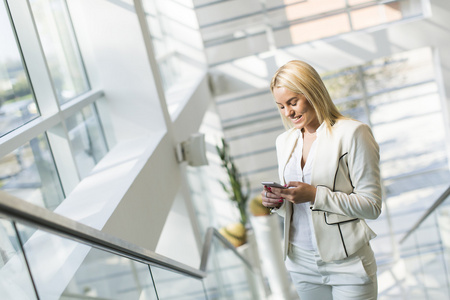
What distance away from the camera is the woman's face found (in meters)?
2.08

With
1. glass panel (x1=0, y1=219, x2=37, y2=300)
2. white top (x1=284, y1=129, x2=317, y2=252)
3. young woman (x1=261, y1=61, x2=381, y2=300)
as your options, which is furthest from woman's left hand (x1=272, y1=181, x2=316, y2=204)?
glass panel (x1=0, y1=219, x2=37, y2=300)

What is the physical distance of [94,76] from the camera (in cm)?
370

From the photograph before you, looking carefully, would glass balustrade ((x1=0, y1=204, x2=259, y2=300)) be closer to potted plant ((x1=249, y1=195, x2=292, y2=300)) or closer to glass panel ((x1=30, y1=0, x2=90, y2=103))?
glass panel ((x1=30, y1=0, x2=90, y2=103))

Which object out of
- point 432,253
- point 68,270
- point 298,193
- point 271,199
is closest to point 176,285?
point 271,199

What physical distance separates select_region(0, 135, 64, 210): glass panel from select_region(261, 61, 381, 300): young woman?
1.07 metres

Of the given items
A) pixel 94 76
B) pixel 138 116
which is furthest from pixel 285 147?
pixel 94 76

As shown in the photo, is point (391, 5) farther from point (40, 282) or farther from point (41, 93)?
point (40, 282)

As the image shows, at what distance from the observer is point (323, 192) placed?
6.66 ft

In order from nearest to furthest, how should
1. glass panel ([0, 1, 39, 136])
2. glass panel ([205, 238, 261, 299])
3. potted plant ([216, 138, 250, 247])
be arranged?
glass panel ([0, 1, 39, 136]) < glass panel ([205, 238, 261, 299]) < potted plant ([216, 138, 250, 247])

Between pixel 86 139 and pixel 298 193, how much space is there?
5.70 feet

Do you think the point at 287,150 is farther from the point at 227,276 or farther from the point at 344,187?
the point at 227,276

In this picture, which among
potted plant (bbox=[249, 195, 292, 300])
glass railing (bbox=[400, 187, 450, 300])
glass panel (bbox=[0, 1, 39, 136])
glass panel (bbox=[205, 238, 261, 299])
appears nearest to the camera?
glass panel (bbox=[0, 1, 39, 136])

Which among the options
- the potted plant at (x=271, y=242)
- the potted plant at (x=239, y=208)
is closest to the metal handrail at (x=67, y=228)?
the potted plant at (x=239, y=208)

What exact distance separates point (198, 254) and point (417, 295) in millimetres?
2874
